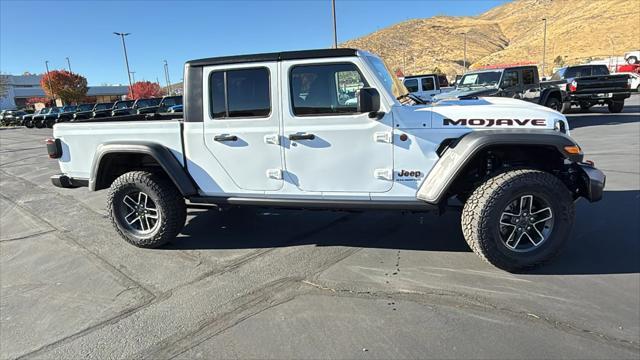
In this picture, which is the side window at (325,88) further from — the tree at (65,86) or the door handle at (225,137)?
the tree at (65,86)

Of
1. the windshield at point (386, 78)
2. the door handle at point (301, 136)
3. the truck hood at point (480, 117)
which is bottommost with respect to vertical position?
the door handle at point (301, 136)

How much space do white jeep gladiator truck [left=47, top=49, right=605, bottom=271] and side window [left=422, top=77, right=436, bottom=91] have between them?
13.7 m

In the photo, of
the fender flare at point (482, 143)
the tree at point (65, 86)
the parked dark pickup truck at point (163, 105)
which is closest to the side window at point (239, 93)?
the fender flare at point (482, 143)

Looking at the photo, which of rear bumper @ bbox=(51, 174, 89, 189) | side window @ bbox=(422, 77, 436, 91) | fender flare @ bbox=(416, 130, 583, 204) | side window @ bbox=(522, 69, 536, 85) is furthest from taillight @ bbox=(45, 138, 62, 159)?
side window @ bbox=(422, 77, 436, 91)

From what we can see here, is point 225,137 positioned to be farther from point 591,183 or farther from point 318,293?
point 591,183

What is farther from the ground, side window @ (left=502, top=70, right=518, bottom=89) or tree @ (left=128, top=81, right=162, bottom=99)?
tree @ (left=128, top=81, right=162, bottom=99)

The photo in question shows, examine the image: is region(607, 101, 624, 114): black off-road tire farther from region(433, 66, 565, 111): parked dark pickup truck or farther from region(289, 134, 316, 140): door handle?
region(289, 134, 316, 140): door handle

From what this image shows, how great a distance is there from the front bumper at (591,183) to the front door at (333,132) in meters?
1.67

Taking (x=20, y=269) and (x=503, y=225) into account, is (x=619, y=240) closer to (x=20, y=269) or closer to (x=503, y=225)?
(x=503, y=225)

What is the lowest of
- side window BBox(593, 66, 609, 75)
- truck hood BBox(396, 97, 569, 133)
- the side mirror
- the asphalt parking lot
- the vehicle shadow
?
the asphalt parking lot

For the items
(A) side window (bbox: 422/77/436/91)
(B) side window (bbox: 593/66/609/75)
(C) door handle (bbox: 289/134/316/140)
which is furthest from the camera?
(B) side window (bbox: 593/66/609/75)

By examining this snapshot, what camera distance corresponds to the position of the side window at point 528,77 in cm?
1253

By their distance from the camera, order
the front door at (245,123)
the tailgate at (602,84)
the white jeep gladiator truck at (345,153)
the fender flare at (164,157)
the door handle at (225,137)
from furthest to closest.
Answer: the tailgate at (602,84)
the fender flare at (164,157)
the door handle at (225,137)
the front door at (245,123)
the white jeep gladiator truck at (345,153)

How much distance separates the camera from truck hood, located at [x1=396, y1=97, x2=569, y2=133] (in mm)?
3424
